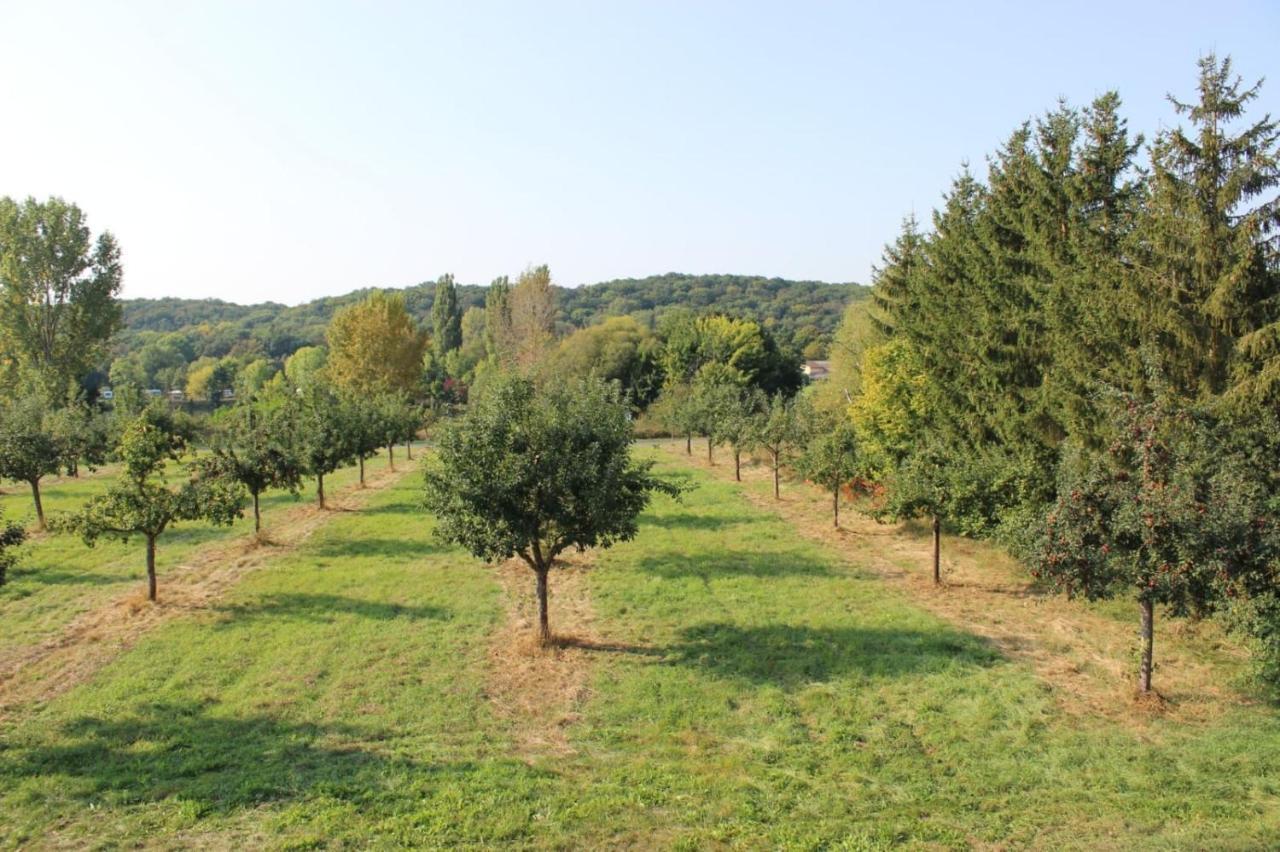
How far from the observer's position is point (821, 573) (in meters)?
21.7

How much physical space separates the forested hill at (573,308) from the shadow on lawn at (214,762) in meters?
116

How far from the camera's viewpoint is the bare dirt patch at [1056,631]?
12.9 meters

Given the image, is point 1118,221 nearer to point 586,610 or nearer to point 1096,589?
point 1096,589

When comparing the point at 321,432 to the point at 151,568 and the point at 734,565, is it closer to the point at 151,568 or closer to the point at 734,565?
the point at 151,568

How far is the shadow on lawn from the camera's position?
32.4 ft

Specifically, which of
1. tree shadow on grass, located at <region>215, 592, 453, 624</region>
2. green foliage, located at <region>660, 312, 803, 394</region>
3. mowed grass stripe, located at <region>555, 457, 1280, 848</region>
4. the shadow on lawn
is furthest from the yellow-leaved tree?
the shadow on lawn

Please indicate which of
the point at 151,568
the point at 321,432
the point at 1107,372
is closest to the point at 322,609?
the point at 151,568

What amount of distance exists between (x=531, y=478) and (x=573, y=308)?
490 ft

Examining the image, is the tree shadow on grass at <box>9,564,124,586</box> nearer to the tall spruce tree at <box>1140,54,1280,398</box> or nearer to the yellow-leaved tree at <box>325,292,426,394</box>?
the tall spruce tree at <box>1140,54,1280,398</box>

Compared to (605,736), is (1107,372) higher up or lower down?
higher up

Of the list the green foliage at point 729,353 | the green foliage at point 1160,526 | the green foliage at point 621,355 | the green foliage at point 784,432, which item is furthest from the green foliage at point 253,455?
the green foliage at point 621,355

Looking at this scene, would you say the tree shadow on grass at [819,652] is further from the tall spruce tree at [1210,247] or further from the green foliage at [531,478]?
the tall spruce tree at [1210,247]

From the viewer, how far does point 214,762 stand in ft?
35.3

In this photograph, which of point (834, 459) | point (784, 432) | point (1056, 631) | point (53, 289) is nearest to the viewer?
point (1056, 631)
